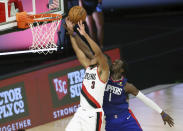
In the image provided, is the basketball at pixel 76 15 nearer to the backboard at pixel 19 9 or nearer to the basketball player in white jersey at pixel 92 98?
the basketball player in white jersey at pixel 92 98

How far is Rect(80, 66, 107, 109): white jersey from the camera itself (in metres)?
4.73

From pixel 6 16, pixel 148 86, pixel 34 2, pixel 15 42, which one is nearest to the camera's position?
pixel 6 16

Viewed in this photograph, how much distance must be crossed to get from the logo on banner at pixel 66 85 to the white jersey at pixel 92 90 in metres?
3.76

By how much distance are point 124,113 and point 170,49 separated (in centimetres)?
628

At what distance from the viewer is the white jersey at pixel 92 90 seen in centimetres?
473

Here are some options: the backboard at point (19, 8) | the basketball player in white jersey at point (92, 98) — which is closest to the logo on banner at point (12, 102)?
the backboard at point (19, 8)

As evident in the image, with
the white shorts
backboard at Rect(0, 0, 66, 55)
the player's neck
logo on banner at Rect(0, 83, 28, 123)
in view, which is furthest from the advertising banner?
the white shorts

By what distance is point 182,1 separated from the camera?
2295cm

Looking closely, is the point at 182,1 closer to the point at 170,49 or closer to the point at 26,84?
the point at 170,49

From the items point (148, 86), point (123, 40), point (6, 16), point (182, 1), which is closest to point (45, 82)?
point (6, 16)

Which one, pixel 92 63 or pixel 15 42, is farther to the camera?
pixel 15 42

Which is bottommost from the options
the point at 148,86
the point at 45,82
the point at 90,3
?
the point at 148,86

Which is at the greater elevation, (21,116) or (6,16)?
(6,16)

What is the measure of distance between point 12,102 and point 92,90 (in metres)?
3.46
